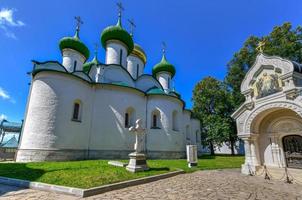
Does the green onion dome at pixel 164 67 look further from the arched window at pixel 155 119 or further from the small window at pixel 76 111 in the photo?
the small window at pixel 76 111

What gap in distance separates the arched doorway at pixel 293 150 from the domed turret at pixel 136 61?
17.8 meters

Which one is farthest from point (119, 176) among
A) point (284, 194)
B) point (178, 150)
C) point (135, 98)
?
point (178, 150)

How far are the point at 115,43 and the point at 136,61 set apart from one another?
16.7 feet

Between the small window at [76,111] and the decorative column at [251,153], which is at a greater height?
the small window at [76,111]

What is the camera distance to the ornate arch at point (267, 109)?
24.5 ft

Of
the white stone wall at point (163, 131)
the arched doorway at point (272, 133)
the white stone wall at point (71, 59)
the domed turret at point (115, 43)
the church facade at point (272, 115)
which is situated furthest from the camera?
the domed turret at point (115, 43)

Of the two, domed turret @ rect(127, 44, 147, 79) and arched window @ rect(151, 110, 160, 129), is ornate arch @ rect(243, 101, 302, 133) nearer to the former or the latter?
arched window @ rect(151, 110, 160, 129)

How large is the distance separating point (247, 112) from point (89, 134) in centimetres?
1133

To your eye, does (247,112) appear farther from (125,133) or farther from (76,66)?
(76,66)

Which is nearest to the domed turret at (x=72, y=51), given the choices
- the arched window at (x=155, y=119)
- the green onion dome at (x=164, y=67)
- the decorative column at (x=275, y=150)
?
the green onion dome at (x=164, y=67)

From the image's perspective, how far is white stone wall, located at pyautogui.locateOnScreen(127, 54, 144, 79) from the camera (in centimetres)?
2326

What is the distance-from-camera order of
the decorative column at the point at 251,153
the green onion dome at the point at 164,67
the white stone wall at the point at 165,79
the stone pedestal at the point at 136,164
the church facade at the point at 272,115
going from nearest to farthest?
1. the church facade at the point at 272,115
2. the stone pedestal at the point at 136,164
3. the decorative column at the point at 251,153
4. the white stone wall at the point at 165,79
5. the green onion dome at the point at 164,67

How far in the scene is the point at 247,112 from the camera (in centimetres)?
966

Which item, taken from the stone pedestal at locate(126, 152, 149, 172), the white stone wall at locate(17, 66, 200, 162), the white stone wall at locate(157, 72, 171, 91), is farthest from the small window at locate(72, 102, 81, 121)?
the white stone wall at locate(157, 72, 171, 91)
